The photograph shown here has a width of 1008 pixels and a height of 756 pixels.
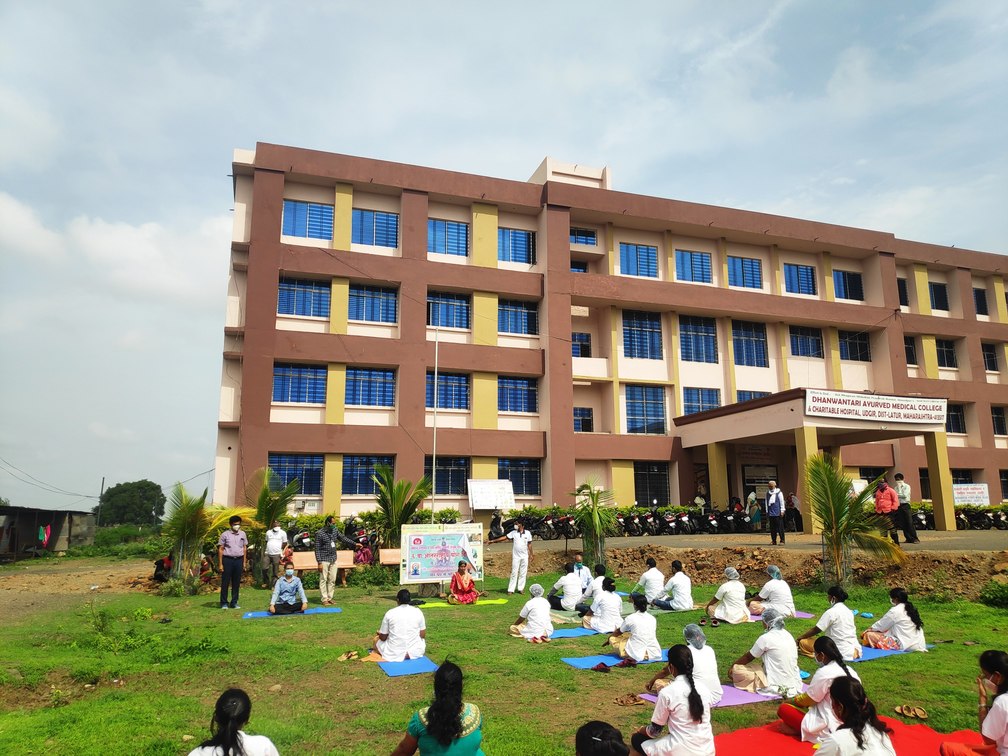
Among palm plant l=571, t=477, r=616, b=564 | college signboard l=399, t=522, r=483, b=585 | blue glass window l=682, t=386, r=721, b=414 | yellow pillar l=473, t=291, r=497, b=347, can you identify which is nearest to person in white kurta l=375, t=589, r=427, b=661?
college signboard l=399, t=522, r=483, b=585

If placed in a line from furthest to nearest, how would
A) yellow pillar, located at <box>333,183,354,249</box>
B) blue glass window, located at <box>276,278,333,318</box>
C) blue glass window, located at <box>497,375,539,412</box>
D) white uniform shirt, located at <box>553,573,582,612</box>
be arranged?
blue glass window, located at <box>497,375,539,412</box>, yellow pillar, located at <box>333,183,354,249</box>, blue glass window, located at <box>276,278,333,318</box>, white uniform shirt, located at <box>553,573,582,612</box>

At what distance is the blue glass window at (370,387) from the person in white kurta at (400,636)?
16.8m

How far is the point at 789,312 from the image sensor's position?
30328mm

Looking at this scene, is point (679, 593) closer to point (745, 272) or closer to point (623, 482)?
point (623, 482)

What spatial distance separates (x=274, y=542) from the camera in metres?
15.5

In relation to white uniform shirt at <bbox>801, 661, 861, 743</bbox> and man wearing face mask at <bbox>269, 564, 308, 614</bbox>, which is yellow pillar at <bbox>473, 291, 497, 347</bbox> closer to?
man wearing face mask at <bbox>269, 564, 308, 614</bbox>

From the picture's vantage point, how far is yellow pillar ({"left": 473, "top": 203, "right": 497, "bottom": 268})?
89.6ft

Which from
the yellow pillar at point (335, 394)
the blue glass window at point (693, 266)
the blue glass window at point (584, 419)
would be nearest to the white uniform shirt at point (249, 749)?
the yellow pillar at point (335, 394)

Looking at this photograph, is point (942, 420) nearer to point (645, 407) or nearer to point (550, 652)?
point (645, 407)

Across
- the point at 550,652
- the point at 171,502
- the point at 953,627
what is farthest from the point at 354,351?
the point at 953,627

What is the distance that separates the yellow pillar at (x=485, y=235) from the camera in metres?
27.3

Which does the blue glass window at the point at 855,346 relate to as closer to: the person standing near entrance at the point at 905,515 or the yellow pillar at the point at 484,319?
the person standing near entrance at the point at 905,515

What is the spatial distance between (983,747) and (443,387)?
72.3 feet

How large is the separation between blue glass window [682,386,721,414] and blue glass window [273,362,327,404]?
1444 cm
